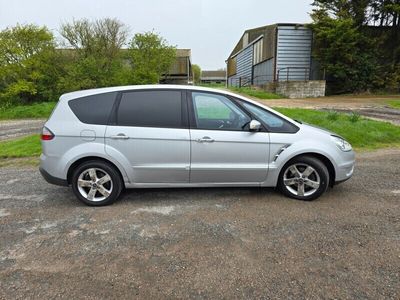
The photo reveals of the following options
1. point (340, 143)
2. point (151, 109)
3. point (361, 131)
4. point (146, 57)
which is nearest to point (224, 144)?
point (151, 109)

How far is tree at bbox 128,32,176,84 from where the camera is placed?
17.2 meters

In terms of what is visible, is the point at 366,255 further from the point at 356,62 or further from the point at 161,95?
the point at 356,62

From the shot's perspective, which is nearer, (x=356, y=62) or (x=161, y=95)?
(x=161, y=95)

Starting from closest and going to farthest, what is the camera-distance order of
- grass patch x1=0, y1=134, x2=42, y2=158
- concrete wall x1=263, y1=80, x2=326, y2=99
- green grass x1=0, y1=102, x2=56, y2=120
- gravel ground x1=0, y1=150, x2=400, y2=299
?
gravel ground x1=0, y1=150, x2=400, y2=299 < grass patch x1=0, y1=134, x2=42, y2=158 < green grass x1=0, y1=102, x2=56, y2=120 < concrete wall x1=263, y1=80, x2=326, y2=99

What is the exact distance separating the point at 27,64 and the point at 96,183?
15525 mm

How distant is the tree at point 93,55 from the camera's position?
52.6ft

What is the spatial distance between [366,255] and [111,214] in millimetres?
2912

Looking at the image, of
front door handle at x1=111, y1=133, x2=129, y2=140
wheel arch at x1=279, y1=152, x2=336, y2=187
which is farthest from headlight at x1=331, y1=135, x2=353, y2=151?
front door handle at x1=111, y1=133, x2=129, y2=140

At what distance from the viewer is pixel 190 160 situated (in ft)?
12.6

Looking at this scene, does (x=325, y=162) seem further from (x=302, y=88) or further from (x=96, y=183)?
(x=302, y=88)

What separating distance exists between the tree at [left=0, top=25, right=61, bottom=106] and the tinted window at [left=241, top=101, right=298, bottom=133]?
16174mm

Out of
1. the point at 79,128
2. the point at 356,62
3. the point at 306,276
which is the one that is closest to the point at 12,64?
the point at 79,128

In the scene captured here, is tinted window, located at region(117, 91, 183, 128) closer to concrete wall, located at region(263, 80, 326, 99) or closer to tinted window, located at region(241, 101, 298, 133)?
tinted window, located at region(241, 101, 298, 133)

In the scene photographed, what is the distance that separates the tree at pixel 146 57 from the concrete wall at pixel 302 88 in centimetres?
858
